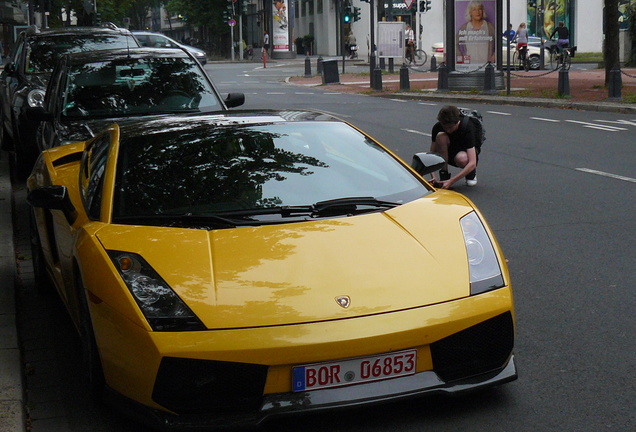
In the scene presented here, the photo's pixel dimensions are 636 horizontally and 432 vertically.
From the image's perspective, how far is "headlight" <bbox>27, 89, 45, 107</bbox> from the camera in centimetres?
1232

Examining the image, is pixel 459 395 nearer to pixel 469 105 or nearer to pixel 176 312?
pixel 176 312

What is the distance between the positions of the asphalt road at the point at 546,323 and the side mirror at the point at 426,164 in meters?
1.02

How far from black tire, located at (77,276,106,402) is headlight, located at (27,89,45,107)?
804cm

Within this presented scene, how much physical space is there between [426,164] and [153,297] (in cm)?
228

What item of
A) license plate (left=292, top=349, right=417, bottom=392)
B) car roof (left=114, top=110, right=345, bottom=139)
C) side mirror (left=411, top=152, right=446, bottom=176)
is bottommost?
license plate (left=292, top=349, right=417, bottom=392)

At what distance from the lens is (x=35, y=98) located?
40.7 feet

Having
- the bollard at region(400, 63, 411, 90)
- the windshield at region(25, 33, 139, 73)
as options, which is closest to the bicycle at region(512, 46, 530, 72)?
the bollard at region(400, 63, 411, 90)

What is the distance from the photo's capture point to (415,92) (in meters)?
30.1

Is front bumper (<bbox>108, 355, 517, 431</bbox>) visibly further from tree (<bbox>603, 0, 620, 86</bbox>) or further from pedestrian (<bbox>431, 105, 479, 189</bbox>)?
tree (<bbox>603, 0, 620, 86</bbox>)

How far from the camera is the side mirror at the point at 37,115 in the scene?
31.3 ft

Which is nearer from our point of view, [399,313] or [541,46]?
[399,313]

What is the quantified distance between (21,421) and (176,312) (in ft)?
3.17

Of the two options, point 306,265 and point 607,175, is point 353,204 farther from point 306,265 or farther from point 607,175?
point 607,175

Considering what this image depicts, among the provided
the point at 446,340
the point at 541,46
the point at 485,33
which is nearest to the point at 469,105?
the point at 485,33
